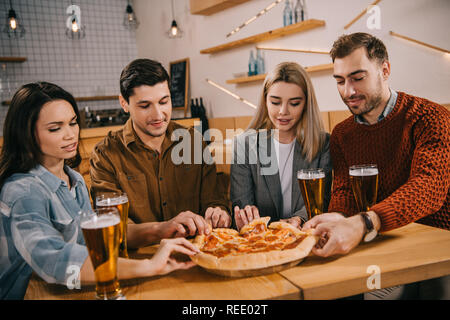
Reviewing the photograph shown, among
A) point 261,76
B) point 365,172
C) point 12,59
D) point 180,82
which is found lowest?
point 365,172

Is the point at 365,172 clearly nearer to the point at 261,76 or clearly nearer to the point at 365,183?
the point at 365,183

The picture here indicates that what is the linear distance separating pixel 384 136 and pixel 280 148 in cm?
62

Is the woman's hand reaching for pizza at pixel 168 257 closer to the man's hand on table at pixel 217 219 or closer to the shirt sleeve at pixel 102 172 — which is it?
the man's hand on table at pixel 217 219

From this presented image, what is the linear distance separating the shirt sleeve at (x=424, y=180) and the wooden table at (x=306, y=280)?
145 mm

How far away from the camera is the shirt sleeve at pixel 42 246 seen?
1012 millimetres

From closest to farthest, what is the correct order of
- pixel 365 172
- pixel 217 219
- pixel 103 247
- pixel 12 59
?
1. pixel 103 247
2. pixel 365 172
3. pixel 217 219
4. pixel 12 59

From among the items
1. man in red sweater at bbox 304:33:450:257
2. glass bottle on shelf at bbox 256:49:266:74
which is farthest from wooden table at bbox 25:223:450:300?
glass bottle on shelf at bbox 256:49:266:74

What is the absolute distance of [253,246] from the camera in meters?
1.20

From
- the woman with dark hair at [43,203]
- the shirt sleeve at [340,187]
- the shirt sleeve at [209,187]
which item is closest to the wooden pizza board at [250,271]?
the woman with dark hair at [43,203]

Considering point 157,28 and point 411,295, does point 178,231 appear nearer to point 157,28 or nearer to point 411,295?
point 411,295

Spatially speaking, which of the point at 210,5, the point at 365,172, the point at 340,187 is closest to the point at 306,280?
the point at 365,172

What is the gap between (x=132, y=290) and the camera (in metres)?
1.02

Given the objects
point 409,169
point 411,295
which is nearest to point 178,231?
point 411,295

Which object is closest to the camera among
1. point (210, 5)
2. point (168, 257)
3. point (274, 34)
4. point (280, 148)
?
point (168, 257)
